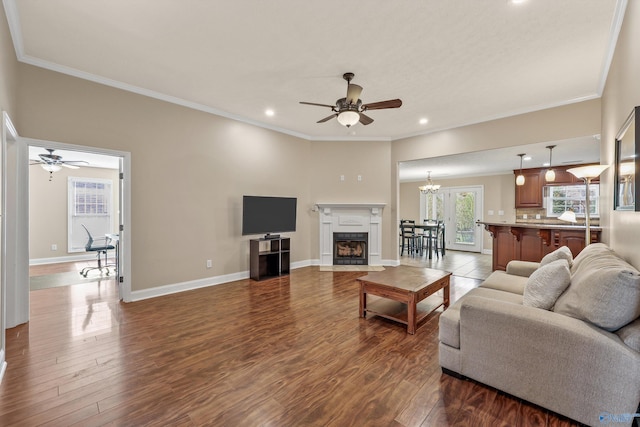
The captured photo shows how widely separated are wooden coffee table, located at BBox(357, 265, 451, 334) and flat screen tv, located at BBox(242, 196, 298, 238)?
7.87 ft

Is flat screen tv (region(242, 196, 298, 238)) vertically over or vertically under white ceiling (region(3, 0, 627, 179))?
under

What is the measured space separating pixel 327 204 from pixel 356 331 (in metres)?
3.47

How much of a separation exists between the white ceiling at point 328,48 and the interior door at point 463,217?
204 inches

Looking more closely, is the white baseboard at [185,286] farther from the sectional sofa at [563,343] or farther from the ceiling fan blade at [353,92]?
the sectional sofa at [563,343]

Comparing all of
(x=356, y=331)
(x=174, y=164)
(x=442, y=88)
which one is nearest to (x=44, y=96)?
(x=174, y=164)

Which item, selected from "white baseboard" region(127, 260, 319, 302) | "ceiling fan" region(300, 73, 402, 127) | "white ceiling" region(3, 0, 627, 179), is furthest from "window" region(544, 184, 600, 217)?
"white baseboard" region(127, 260, 319, 302)

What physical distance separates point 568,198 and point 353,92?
765 cm

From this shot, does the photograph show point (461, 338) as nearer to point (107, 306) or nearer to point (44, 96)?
point (107, 306)

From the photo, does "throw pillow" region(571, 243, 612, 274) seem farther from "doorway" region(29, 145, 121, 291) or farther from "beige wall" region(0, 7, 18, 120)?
"doorway" region(29, 145, 121, 291)

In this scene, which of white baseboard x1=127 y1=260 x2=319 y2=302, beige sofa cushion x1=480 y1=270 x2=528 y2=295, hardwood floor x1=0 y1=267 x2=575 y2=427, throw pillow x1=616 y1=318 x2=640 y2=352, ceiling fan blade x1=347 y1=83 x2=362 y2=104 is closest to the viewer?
throw pillow x1=616 y1=318 x2=640 y2=352

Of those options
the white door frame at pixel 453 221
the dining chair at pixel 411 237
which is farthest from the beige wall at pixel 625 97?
the white door frame at pixel 453 221

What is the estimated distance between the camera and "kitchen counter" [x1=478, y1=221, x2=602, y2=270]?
4203 millimetres

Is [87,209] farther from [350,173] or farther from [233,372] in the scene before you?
[233,372]

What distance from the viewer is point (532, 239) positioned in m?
4.78
